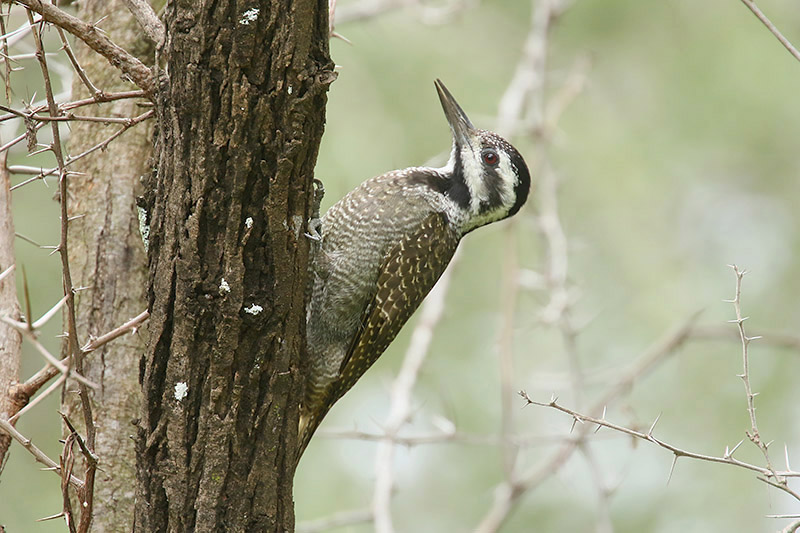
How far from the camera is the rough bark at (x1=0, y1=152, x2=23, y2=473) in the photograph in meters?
2.76

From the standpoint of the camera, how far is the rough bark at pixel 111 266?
10.6 feet

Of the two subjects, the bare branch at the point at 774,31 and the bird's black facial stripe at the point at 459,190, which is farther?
the bird's black facial stripe at the point at 459,190

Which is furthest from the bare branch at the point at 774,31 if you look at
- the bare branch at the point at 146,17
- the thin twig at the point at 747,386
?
the bare branch at the point at 146,17

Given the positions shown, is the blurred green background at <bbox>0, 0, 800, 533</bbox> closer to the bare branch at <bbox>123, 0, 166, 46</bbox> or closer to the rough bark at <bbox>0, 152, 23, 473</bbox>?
the rough bark at <bbox>0, 152, 23, 473</bbox>

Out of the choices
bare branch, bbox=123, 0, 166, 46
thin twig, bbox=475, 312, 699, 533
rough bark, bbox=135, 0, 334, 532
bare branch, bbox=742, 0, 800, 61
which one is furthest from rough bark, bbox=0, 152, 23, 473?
thin twig, bbox=475, 312, 699, 533

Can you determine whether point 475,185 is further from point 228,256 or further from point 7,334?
point 7,334

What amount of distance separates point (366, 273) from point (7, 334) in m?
1.46

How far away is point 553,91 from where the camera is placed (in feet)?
31.4

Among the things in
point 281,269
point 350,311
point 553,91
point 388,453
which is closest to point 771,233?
point 553,91

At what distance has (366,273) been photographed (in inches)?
148

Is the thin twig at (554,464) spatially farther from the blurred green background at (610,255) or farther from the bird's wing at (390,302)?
the blurred green background at (610,255)

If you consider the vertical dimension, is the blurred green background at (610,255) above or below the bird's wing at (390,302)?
above

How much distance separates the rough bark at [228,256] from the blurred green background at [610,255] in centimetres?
375

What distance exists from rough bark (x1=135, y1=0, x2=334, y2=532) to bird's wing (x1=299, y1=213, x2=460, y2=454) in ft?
4.04
